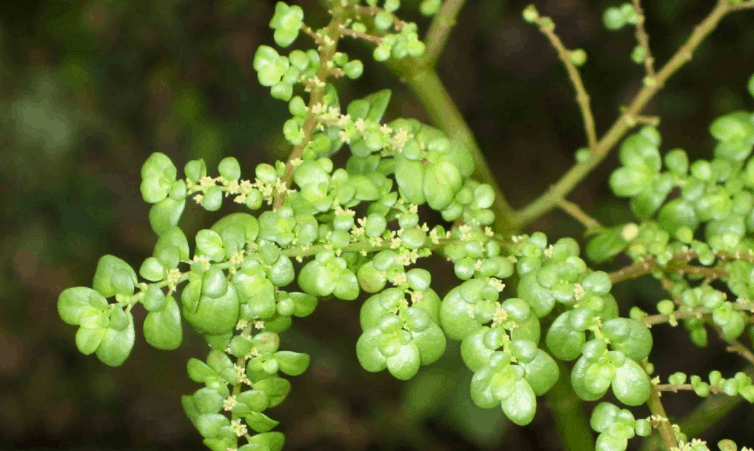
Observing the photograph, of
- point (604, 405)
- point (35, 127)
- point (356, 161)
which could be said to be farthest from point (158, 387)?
point (604, 405)

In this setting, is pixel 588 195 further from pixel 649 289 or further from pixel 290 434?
pixel 290 434

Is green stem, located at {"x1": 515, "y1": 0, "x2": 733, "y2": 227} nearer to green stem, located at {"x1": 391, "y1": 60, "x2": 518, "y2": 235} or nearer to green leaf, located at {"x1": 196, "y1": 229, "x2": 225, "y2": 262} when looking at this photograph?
green stem, located at {"x1": 391, "y1": 60, "x2": 518, "y2": 235}

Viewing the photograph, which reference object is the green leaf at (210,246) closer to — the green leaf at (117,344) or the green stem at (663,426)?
the green leaf at (117,344)

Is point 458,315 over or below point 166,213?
below

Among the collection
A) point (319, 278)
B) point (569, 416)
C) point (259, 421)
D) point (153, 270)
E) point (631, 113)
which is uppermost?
point (153, 270)

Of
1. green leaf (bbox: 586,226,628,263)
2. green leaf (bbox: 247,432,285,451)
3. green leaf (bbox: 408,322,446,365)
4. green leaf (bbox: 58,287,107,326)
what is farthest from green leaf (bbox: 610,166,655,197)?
green leaf (bbox: 58,287,107,326)

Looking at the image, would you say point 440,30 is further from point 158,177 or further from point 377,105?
point 158,177

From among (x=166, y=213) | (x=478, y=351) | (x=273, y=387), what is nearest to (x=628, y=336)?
(x=478, y=351)
